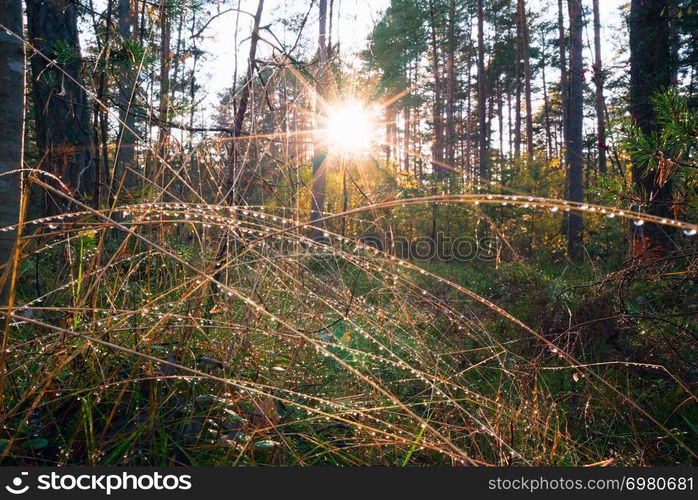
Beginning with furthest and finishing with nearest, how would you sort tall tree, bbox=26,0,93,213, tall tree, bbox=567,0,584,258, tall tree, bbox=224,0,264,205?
tall tree, bbox=567,0,584,258 < tall tree, bbox=26,0,93,213 < tall tree, bbox=224,0,264,205

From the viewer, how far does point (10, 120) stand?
4.25 feet

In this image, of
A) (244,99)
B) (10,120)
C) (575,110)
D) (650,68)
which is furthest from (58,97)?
(575,110)

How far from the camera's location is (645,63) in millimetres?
4172

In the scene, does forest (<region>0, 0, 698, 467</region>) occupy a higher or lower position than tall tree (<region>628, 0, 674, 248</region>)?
lower

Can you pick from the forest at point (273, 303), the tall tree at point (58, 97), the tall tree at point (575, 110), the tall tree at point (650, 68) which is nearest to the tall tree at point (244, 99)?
the forest at point (273, 303)

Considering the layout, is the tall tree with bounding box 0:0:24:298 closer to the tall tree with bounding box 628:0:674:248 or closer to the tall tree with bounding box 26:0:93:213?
the tall tree with bounding box 26:0:93:213

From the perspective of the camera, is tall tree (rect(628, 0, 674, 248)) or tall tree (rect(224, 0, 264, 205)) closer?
tall tree (rect(224, 0, 264, 205))

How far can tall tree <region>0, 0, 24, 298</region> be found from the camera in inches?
50.5

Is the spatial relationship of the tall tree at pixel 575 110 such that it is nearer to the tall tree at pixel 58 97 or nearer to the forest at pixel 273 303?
the forest at pixel 273 303

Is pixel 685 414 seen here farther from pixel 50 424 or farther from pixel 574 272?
pixel 574 272

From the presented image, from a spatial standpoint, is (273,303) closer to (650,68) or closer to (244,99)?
(244,99)

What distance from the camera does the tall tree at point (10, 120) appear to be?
4.21 ft

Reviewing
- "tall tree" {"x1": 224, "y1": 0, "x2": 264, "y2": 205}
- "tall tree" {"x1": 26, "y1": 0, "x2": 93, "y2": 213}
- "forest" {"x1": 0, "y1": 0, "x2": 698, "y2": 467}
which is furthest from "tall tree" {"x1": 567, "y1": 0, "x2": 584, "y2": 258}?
"tall tree" {"x1": 26, "y1": 0, "x2": 93, "y2": 213}

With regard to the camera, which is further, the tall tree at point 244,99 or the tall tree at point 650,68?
the tall tree at point 650,68
